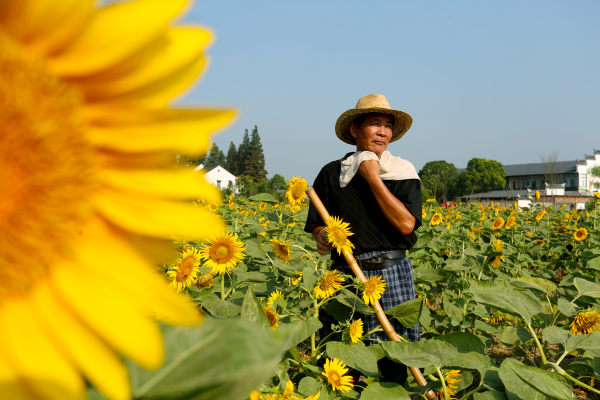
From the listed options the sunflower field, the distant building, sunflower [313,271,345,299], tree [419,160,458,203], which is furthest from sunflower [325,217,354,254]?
tree [419,160,458,203]

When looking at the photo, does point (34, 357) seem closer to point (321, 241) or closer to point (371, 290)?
point (371, 290)

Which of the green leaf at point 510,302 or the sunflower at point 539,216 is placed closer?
the green leaf at point 510,302

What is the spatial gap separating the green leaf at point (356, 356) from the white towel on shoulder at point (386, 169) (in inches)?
35.8

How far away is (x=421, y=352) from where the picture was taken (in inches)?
59.7

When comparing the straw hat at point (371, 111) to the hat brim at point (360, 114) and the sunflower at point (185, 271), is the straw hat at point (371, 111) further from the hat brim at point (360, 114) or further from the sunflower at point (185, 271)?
the sunflower at point (185, 271)

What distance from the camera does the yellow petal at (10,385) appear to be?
0.18 m

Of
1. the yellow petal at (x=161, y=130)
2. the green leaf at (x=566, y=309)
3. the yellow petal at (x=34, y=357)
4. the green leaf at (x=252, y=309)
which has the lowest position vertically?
the green leaf at (x=566, y=309)

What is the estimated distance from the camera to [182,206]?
22 centimetres

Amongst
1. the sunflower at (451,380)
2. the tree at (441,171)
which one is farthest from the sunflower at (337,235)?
the tree at (441,171)

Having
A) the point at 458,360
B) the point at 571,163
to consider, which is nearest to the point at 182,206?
the point at 458,360

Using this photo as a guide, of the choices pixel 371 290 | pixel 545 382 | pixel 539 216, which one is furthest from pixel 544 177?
pixel 545 382

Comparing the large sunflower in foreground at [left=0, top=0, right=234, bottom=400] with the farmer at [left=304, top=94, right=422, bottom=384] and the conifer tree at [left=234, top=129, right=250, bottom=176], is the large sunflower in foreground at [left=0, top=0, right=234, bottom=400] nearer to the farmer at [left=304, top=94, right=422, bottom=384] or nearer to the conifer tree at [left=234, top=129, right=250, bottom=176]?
the farmer at [left=304, top=94, right=422, bottom=384]

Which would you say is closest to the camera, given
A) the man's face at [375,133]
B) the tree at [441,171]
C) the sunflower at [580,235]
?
the man's face at [375,133]

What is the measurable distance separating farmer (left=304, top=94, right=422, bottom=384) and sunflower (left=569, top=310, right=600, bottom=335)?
79cm
